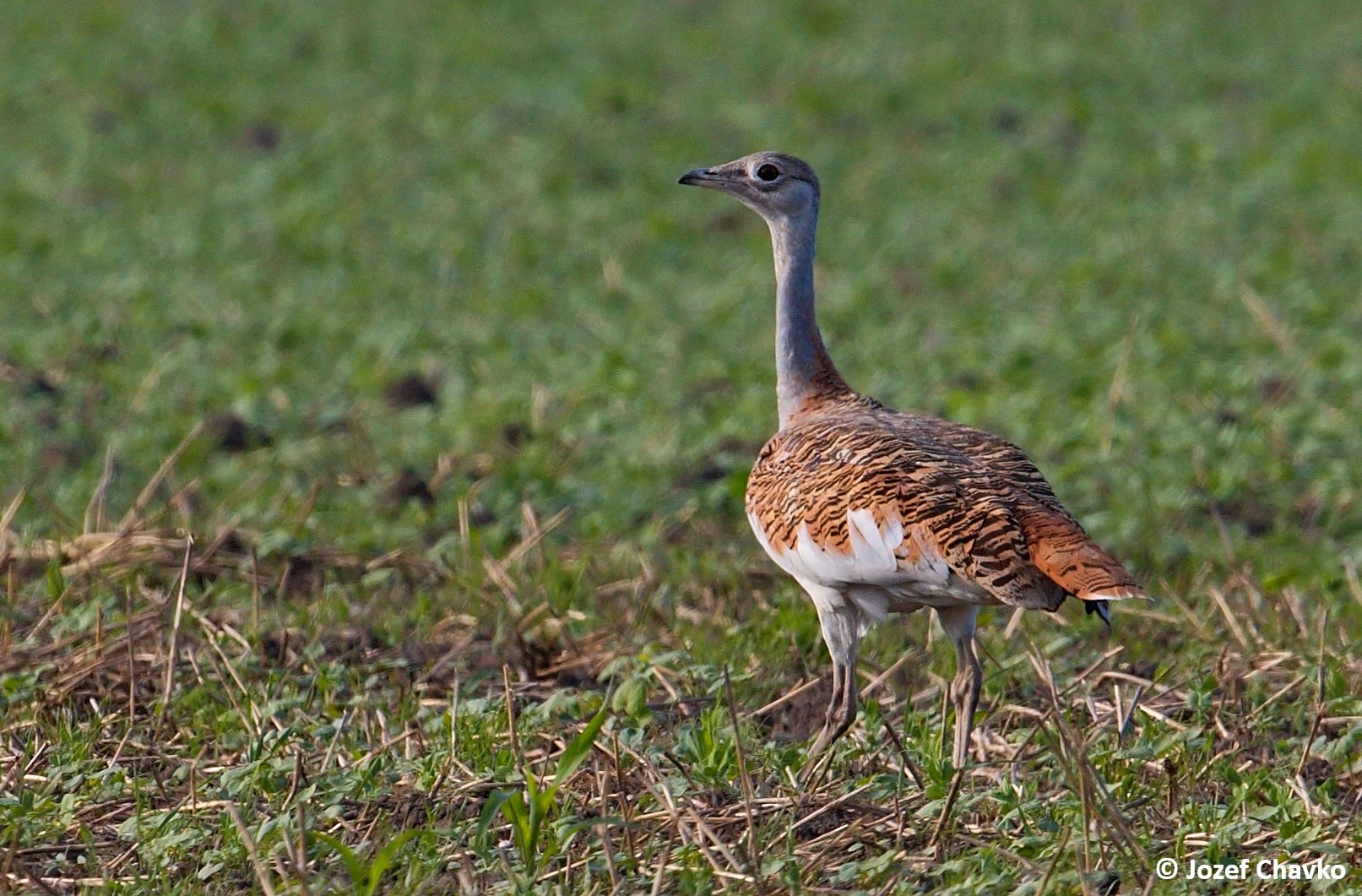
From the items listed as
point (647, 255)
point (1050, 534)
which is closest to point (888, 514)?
point (1050, 534)

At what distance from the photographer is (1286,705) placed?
14.5 feet

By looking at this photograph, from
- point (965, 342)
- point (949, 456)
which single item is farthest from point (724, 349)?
point (949, 456)

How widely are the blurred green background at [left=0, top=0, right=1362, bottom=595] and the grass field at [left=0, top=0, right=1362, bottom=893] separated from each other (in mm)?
33

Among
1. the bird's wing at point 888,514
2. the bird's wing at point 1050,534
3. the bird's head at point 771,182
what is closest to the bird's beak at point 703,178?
the bird's head at point 771,182

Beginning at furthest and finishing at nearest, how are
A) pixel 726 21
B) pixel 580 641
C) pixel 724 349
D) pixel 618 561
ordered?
pixel 726 21, pixel 724 349, pixel 618 561, pixel 580 641

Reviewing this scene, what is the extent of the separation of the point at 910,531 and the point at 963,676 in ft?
1.42

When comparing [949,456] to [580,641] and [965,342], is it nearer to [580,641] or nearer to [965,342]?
[580,641]

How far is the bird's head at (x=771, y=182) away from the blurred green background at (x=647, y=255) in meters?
1.31

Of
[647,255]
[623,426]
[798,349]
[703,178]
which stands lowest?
[647,255]

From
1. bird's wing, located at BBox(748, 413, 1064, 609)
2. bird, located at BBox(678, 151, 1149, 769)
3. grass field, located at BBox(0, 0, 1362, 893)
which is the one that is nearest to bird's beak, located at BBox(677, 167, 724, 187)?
bird, located at BBox(678, 151, 1149, 769)

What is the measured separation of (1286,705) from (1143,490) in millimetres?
1869

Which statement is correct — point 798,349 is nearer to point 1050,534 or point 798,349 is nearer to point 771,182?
point 771,182

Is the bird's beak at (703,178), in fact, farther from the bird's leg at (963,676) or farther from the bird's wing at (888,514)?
the bird's leg at (963,676)

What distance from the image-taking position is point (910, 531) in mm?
3930
